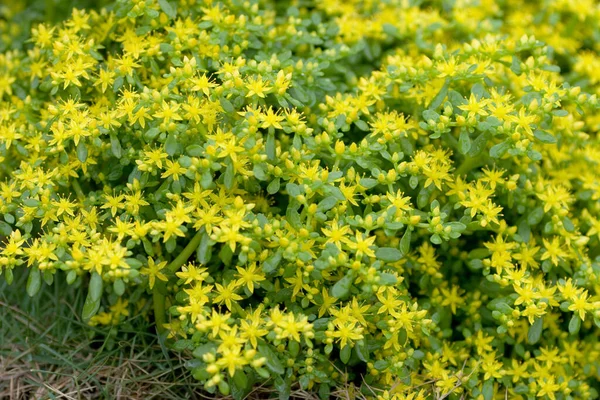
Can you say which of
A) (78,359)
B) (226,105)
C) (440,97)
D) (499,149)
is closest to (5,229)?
(78,359)

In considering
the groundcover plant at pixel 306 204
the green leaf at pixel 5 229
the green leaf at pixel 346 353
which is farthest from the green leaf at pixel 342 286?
the green leaf at pixel 5 229

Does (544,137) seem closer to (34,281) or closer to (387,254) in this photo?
(387,254)

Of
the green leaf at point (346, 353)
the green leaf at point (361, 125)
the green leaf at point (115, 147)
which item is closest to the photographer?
the green leaf at point (346, 353)

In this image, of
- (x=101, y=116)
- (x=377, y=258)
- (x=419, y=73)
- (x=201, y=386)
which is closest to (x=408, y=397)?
(x=377, y=258)

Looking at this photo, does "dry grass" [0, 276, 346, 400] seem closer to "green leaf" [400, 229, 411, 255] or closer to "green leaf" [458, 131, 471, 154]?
"green leaf" [400, 229, 411, 255]

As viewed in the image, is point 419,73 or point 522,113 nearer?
point 522,113

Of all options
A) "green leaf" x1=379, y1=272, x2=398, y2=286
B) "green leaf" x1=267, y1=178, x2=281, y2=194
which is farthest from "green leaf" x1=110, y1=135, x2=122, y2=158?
"green leaf" x1=379, y1=272, x2=398, y2=286

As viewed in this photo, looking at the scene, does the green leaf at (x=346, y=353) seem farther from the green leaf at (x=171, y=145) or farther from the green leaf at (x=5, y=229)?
the green leaf at (x=5, y=229)

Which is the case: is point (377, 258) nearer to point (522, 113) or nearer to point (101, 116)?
point (522, 113)
